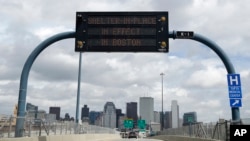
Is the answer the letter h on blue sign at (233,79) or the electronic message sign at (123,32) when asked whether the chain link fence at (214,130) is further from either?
the electronic message sign at (123,32)

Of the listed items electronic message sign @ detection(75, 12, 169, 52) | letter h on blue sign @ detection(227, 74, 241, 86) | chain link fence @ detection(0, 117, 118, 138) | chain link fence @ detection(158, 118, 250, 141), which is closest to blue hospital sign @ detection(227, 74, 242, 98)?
letter h on blue sign @ detection(227, 74, 241, 86)

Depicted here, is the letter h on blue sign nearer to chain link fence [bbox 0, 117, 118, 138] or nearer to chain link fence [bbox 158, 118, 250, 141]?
chain link fence [bbox 158, 118, 250, 141]

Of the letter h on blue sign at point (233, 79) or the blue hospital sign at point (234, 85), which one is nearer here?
the blue hospital sign at point (234, 85)

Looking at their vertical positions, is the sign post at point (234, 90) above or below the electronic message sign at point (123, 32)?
below

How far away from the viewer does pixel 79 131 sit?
139ft

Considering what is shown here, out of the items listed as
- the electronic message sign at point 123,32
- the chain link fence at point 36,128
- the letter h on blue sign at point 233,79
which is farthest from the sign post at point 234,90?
the chain link fence at point 36,128

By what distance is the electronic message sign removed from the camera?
73.8 feet

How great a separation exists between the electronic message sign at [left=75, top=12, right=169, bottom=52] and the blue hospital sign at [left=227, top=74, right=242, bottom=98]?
14.4ft

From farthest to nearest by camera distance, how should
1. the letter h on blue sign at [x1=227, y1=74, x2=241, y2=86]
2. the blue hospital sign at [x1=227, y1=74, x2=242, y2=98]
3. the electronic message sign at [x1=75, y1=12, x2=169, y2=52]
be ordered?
the electronic message sign at [x1=75, y1=12, x2=169, y2=52] → the letter h on blue sign at [x1=227, y1=74, x2=241, y2=86] → the blue hospital sign at [x1=227, y1=74, x2=242, y2=98]

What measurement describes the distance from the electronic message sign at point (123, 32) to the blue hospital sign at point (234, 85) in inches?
173

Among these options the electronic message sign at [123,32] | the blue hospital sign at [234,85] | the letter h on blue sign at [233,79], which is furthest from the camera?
the electronic message sign at [123,32]

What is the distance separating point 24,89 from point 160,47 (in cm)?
904

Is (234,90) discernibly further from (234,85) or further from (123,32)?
(123,32)

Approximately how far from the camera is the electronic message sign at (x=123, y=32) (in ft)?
73.8
